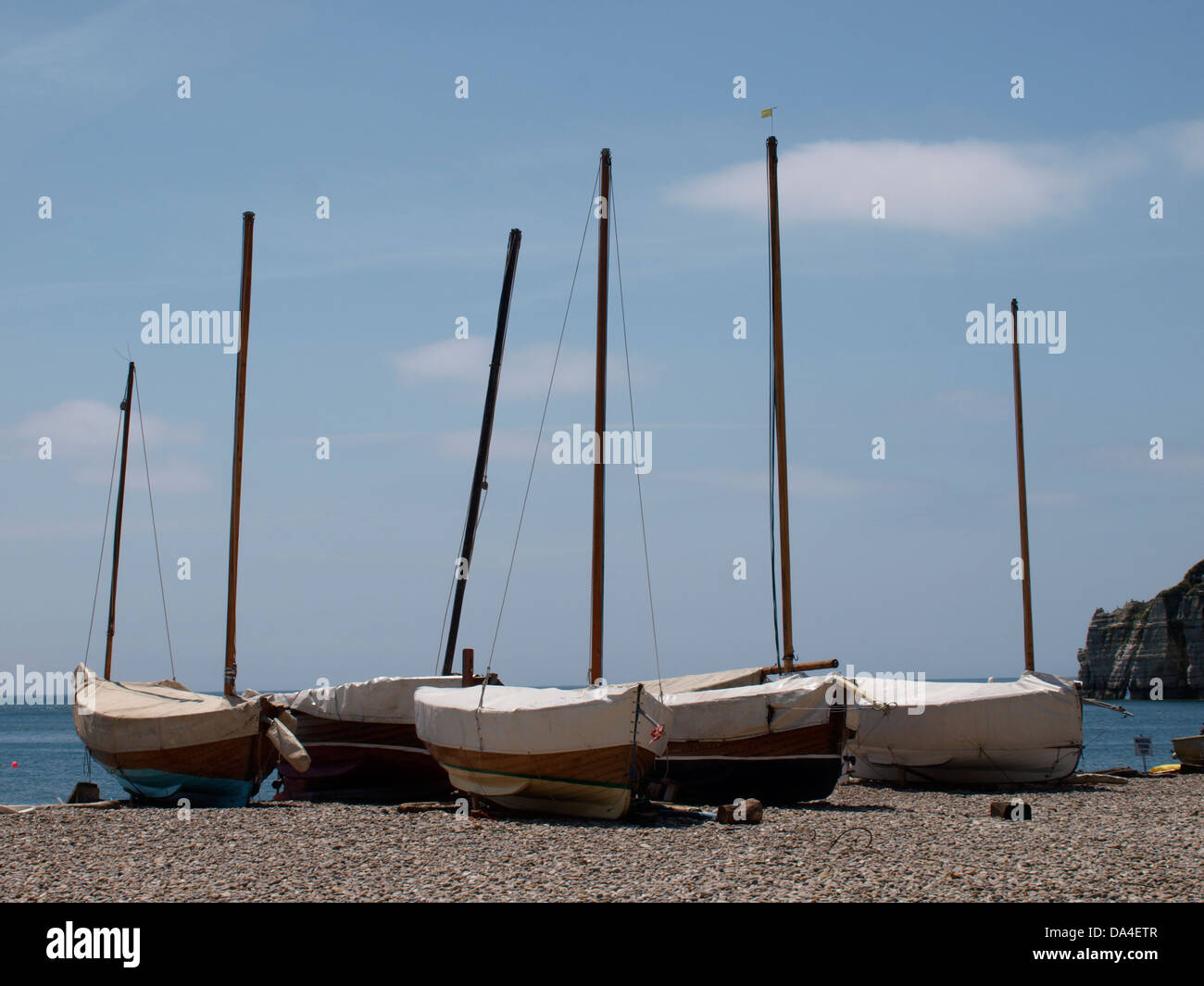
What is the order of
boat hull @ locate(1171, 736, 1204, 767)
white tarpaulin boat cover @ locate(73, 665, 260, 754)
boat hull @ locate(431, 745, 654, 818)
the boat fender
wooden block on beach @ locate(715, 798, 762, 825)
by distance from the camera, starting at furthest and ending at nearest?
boat hull @ locate(1171, 736, 1204, 767) < white tarpaulin boat cover @ locate(73, 665, 260, 754) < the boat fender < boat hull @ locate(431, 745, 654, 818) < wooden block on beach @ locate(715, 798, 762, 825)

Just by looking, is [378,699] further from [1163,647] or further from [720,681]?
[1163,647]

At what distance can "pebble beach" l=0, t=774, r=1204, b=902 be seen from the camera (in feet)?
39.6

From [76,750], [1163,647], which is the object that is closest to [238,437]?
[76,750]

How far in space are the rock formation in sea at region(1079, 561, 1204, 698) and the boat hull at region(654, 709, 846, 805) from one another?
15013 centimetres

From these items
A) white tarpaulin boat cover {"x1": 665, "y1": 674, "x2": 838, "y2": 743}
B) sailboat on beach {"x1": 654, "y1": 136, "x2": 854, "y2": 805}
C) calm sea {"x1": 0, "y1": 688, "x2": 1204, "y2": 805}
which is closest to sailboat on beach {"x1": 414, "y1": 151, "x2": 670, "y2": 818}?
sailboat on beach {"x1": 654, "y1": 136, "x2": 854, "y2": 805}

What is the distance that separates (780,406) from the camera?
28.0 metres

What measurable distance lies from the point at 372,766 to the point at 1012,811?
501 inches

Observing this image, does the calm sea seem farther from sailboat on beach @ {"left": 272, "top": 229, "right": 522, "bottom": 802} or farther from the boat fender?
the boat fender

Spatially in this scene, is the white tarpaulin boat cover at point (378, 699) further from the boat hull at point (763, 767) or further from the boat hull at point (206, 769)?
the boat hull at point (763, 767)

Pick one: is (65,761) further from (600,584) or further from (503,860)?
(503,860)

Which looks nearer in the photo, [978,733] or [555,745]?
[555,745]

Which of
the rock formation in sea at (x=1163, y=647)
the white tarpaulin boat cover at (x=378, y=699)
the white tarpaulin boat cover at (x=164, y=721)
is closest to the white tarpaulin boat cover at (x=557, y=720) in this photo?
the white tarpaulin boat cover at (x=378, y=699)

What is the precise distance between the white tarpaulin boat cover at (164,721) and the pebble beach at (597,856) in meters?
1.97
